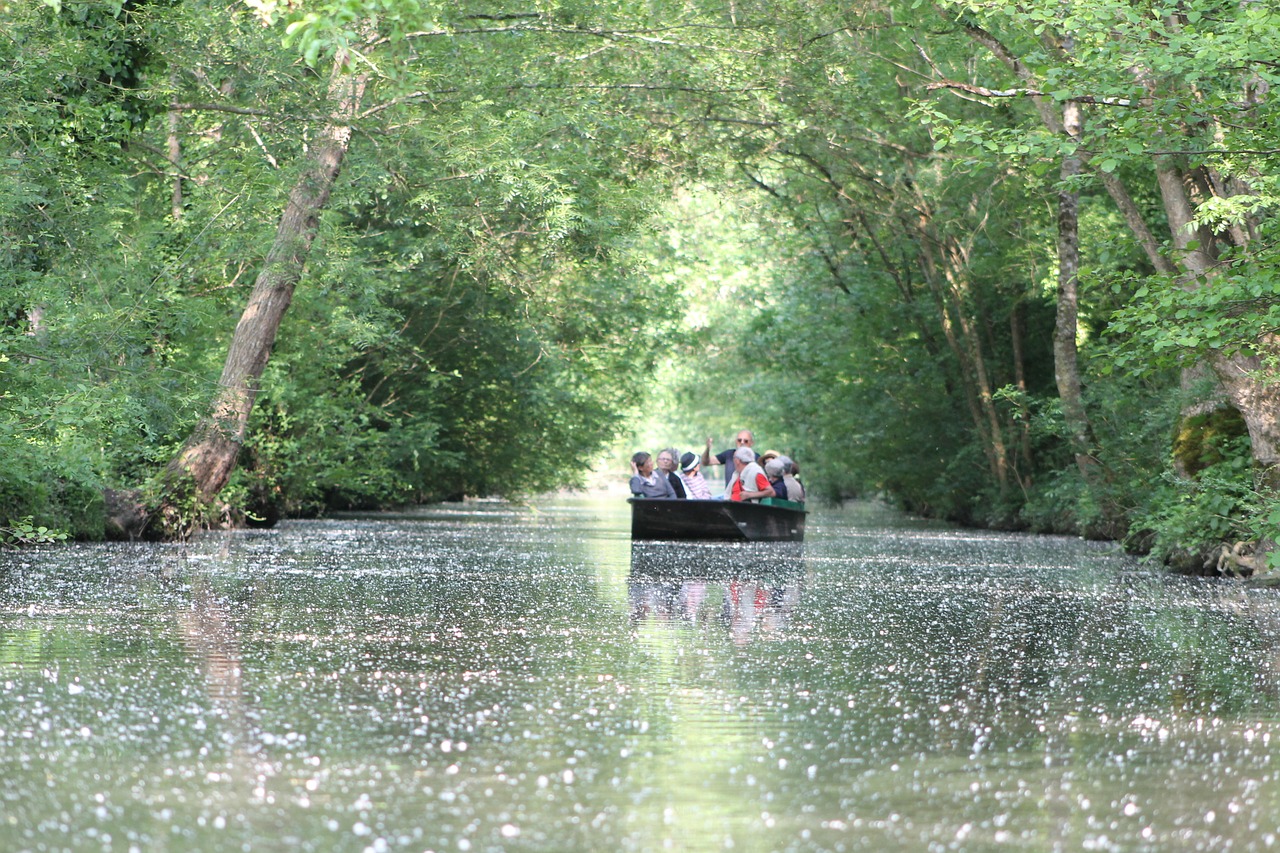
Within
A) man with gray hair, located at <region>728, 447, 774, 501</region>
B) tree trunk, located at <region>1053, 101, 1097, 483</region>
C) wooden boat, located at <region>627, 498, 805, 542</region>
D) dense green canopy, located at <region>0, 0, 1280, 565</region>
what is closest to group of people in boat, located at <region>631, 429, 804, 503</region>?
man with gray hair, located at <region>728, 447, 774, 501</region>

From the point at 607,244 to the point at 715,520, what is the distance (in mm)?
4238

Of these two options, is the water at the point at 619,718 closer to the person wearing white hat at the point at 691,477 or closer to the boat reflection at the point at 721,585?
the boat reflection at the point at 721,585

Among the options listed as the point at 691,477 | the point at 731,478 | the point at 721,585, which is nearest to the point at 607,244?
the point at 691,477

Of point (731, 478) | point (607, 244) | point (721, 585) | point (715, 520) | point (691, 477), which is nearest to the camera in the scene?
point (721, 585)

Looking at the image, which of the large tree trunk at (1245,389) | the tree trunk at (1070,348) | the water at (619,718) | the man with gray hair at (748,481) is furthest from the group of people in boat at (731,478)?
the water at (619,718)

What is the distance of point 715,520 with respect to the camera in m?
23.0

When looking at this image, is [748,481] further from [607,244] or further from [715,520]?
[607,244]

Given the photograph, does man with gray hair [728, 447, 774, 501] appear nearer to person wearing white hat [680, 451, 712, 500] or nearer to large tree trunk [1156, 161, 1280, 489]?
person wearing white hat [680, 451, 712, 500]

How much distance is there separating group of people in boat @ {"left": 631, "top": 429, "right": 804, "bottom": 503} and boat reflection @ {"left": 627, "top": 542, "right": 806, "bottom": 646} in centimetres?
151

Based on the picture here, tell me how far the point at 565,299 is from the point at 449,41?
29.4 feet

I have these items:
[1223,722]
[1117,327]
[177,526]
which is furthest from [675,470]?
[1223,722]

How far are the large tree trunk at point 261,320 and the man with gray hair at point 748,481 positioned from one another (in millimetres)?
7098

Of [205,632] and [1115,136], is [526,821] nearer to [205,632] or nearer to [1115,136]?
[205,632]

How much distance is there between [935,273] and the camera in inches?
1214
